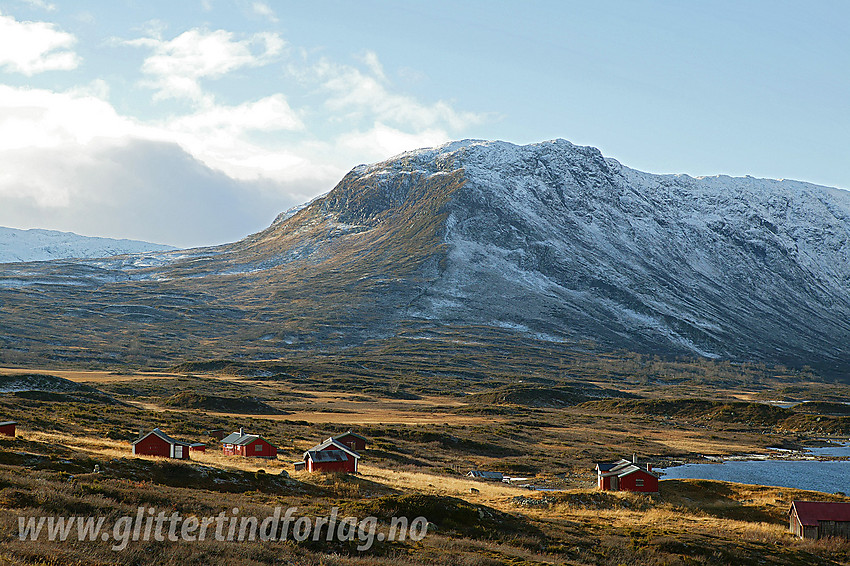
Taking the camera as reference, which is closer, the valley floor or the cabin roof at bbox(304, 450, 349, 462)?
the valley floor

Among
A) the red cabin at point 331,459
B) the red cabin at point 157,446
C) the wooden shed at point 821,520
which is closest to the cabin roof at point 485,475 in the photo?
the red cabin at point 331,459

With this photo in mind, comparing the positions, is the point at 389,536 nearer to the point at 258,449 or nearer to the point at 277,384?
the point at 258,449

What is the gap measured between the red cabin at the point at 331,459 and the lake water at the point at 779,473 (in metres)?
46.5

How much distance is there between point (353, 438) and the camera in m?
85.4

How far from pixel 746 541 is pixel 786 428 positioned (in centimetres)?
13965

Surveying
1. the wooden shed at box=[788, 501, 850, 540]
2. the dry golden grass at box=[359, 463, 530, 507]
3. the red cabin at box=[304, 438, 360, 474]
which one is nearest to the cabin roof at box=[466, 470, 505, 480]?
the dry golden grass at box=[359, 463, 530, 507]

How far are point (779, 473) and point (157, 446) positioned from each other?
8457cm

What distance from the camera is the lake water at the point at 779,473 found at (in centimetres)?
8938

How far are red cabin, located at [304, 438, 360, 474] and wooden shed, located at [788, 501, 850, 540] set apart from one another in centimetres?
3681

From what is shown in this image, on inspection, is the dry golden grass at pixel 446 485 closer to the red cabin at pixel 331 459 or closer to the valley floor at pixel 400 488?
the valley floor at pixel 400 488

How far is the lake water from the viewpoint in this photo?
89.4 metres

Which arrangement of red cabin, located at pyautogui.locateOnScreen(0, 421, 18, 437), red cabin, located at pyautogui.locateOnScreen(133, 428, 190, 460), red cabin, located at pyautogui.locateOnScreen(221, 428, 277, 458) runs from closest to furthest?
red cabin, located at pyautogui.locateOnScreen(0, 421, 18, 437) < red cabin, located at pyautogui.locateOnScreen(133, 428, 190, 460) < red cabin, located at pyautogui.locateOnScreen(221, 428, 277, 458)

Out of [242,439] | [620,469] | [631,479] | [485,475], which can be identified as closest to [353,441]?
[242,439]

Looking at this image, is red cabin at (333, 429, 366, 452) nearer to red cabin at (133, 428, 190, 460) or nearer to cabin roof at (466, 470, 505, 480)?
cabin roof at (466, 470, 505, 480)
